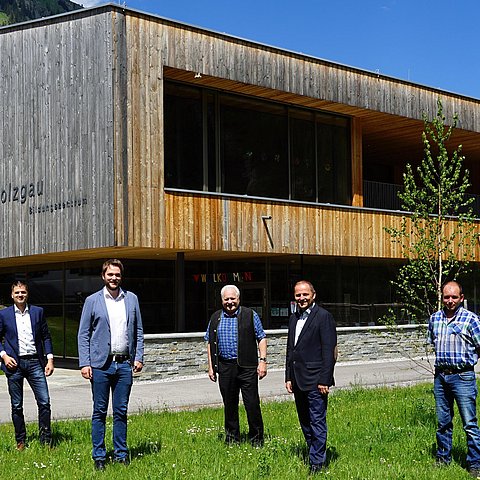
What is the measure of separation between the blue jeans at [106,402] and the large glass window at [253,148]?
13047mm

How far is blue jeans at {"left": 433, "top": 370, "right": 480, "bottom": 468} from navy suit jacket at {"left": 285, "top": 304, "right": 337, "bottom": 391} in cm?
109

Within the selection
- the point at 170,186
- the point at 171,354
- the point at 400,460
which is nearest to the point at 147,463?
the point at 400,460

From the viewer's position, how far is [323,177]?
26.6 metres

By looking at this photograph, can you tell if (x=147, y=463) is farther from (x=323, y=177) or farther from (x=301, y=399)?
(x=323, y=177)

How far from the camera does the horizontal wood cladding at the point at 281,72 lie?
21.4 meters

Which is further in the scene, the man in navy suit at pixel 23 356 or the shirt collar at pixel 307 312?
the man in navy suit at pixel 23 356

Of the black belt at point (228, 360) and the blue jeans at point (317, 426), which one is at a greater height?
the black belt at point (228, 360)

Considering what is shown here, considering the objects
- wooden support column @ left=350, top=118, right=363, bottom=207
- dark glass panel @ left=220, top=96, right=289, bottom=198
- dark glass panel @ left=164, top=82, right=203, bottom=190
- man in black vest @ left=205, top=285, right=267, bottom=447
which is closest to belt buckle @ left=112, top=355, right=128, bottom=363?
man in black vest @ left=205, top=285, right=267, bottom=447

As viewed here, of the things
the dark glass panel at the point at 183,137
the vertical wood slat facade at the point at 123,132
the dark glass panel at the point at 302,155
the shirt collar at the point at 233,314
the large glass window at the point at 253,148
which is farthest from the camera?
the dark glass panel at the point at 302,155

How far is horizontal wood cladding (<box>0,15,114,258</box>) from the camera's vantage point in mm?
20781

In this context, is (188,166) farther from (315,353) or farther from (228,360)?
(315,353)

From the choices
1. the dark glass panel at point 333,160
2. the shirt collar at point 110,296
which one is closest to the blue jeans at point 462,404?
the shirt collar at point 110,296

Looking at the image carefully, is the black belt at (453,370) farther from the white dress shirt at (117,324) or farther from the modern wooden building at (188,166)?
the modern wooden building at (188,166)

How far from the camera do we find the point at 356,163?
2741cm
